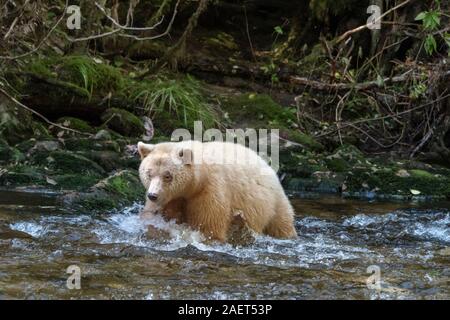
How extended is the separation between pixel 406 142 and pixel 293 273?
7065 mm

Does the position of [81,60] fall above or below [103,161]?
Result: above

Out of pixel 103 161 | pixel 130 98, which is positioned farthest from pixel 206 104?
pixel 103 161

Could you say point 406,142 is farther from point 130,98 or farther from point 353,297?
point 353,297

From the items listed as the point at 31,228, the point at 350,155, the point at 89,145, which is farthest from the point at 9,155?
the point at 350,155

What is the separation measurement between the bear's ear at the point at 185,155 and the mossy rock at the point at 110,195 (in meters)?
1.69

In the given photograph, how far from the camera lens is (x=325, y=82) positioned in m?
12.5

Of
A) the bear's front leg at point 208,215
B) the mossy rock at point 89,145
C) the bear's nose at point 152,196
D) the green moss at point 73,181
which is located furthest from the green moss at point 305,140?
the bear's nose at point 152,196

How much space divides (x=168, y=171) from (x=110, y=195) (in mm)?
1891

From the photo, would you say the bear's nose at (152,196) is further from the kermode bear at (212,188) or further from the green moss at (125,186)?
the green moss at (125,186)

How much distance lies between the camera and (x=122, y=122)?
10594 mm

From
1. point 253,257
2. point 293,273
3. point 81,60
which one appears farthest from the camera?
point 81,60

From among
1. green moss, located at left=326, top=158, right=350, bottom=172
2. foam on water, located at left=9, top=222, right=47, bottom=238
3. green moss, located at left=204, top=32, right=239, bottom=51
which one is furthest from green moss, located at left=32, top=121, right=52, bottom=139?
green moss, located at left=204, top=32, right=239, bottom=51

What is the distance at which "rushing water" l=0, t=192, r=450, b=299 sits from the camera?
5141 millimetres
